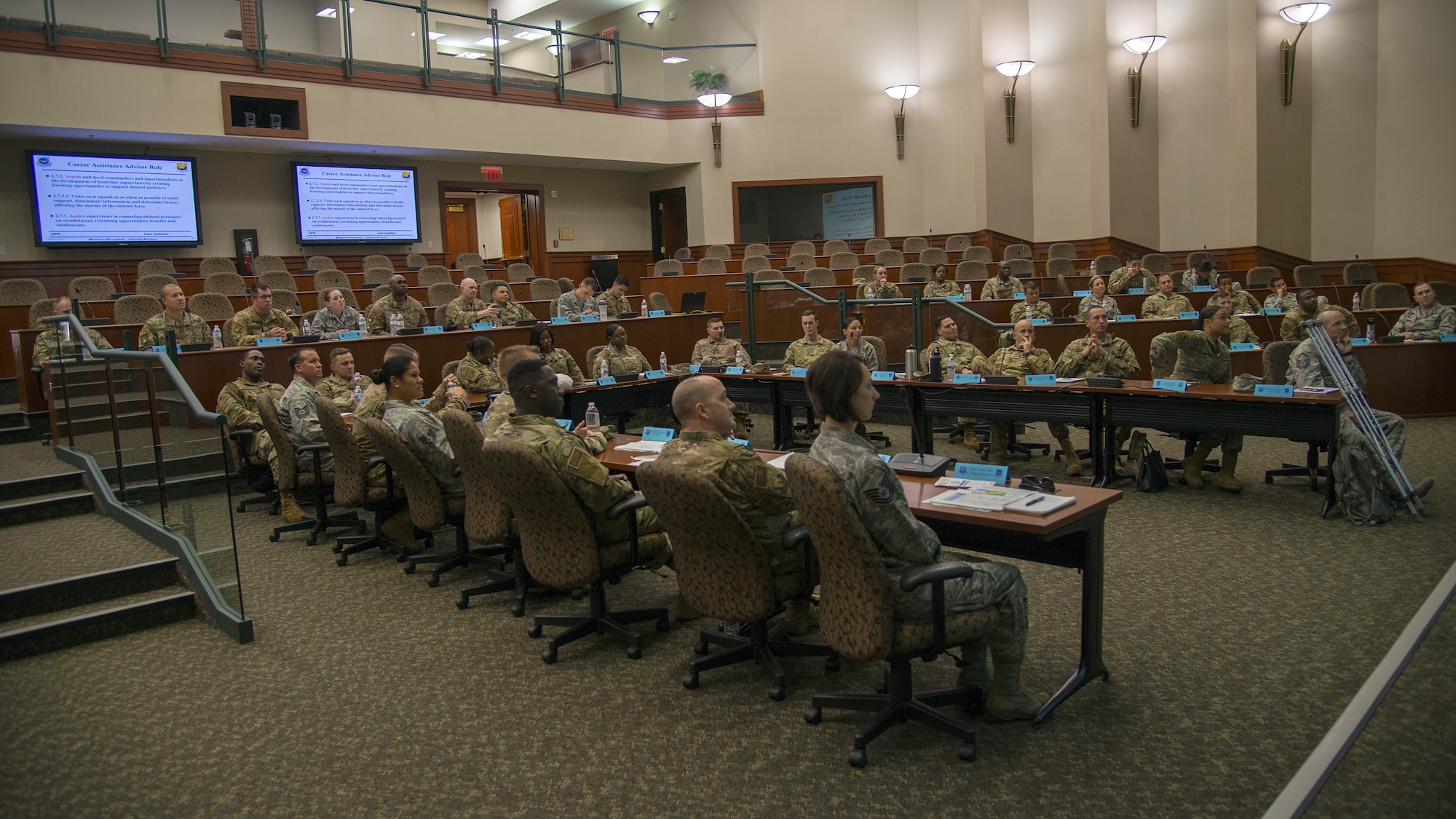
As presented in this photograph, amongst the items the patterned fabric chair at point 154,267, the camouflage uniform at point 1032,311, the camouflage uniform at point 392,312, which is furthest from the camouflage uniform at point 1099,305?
the patterned fabric chair at point 154,267

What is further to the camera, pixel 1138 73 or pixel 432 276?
pixel 1138 73

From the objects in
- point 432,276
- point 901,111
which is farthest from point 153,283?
point 901,111

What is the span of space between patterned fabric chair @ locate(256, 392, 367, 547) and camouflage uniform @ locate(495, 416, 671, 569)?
2.18m

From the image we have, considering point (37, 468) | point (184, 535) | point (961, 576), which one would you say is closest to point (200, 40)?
point (37, 468)

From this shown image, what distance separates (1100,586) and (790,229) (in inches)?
498

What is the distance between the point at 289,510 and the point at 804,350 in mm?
4194

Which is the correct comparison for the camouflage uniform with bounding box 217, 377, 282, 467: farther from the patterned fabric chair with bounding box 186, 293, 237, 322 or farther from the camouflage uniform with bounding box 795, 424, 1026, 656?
the camouflage uniform with bounding box 795, 424, 1026, 656

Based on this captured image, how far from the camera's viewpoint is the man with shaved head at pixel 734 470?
9.71 ft

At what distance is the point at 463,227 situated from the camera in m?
18.5

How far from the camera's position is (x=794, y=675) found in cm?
332

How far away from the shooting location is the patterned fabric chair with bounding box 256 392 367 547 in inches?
206

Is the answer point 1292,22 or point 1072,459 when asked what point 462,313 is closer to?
point 1072,459

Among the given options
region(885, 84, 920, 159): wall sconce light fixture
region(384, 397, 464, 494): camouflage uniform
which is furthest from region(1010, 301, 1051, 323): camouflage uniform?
region(384, 397, 464, 494): camouflage uniform

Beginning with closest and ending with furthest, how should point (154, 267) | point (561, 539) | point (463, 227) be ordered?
point (561, 539)
point (154, 267)
point (463, 227)
